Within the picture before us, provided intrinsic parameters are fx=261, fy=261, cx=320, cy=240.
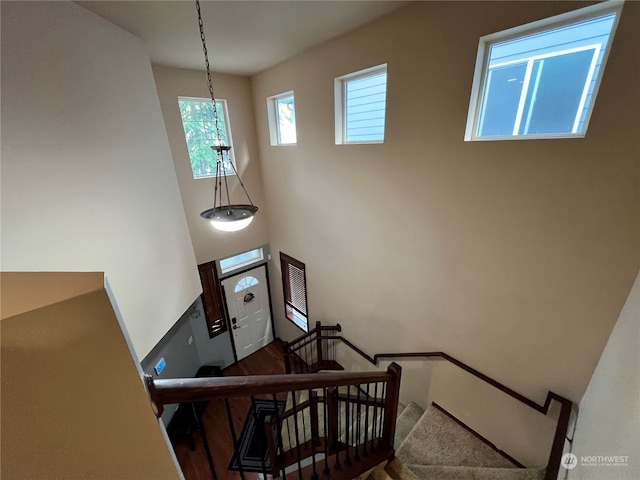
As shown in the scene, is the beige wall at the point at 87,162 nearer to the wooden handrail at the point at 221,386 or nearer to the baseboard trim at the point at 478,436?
the wooden handrail at the point at 221,386

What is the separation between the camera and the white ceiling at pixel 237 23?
2.11 m

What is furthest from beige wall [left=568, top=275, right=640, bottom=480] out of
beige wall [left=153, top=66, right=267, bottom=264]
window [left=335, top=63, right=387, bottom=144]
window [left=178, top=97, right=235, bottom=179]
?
beige wall [left=153, top=66, right=267, bottom=264]

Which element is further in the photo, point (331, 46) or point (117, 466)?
point (331, 46)

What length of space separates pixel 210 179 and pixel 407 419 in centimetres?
422

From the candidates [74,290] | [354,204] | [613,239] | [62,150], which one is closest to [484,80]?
[613,239]

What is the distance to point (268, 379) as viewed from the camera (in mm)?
951

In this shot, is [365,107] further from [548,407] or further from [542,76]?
[548,407]

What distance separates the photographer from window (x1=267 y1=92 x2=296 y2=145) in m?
3.85

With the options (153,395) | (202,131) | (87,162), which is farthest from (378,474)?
(202,131)

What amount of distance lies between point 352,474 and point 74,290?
1.91 meters

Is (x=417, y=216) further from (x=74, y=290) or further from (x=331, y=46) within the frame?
(x=74, y=290)

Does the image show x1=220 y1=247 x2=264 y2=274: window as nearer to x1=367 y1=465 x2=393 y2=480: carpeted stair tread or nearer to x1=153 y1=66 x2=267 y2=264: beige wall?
x1=153 y1=66 x2=267 y2=264: beige wall

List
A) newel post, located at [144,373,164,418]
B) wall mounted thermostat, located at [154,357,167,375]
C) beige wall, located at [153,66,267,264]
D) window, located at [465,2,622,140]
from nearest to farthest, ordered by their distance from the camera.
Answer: newel post, located at [144,373,164,418], window, located at [465,2,622,140], beige wall, located at [153,66,267,264], wall mounted thermostat, located at [154,357,167,375]

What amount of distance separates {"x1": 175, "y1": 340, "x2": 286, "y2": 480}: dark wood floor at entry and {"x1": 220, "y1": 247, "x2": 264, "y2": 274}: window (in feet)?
6.74
